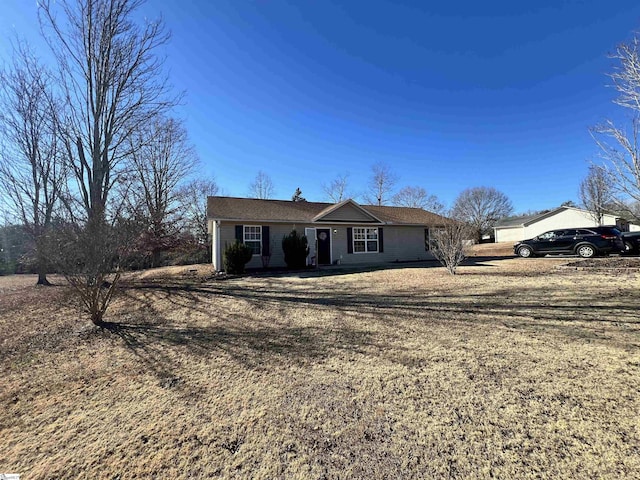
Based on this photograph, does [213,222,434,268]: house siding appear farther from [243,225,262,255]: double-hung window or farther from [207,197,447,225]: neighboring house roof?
[207,197,447,225]: neighboring house roof

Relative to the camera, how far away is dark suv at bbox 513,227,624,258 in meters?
12.8

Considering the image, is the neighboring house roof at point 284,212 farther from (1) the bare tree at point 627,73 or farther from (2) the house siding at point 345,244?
(1) the bare tree at point 627,73

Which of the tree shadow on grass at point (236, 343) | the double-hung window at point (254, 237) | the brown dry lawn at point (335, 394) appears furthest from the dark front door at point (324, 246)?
the tree shadow on grass at point (236, 343)

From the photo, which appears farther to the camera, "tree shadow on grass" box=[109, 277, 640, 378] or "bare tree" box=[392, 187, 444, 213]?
"bare tree" box=[392, 187, 444, 213]

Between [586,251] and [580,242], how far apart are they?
1.55 ft

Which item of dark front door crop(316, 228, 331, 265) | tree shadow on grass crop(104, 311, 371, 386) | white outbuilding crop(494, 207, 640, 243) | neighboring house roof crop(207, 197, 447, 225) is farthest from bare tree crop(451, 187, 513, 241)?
tree shadow on grass crop(104, 311, 371, 386)

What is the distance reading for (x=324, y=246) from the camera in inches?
608

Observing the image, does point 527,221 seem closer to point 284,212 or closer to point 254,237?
point 284,212

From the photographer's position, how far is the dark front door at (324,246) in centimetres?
1534

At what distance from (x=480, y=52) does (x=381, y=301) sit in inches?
487

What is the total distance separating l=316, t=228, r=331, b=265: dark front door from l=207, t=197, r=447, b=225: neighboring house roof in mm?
680

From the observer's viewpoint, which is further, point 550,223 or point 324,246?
point 550,223

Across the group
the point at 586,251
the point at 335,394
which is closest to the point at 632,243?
the point at 586,251

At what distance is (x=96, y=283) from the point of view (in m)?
5.36
